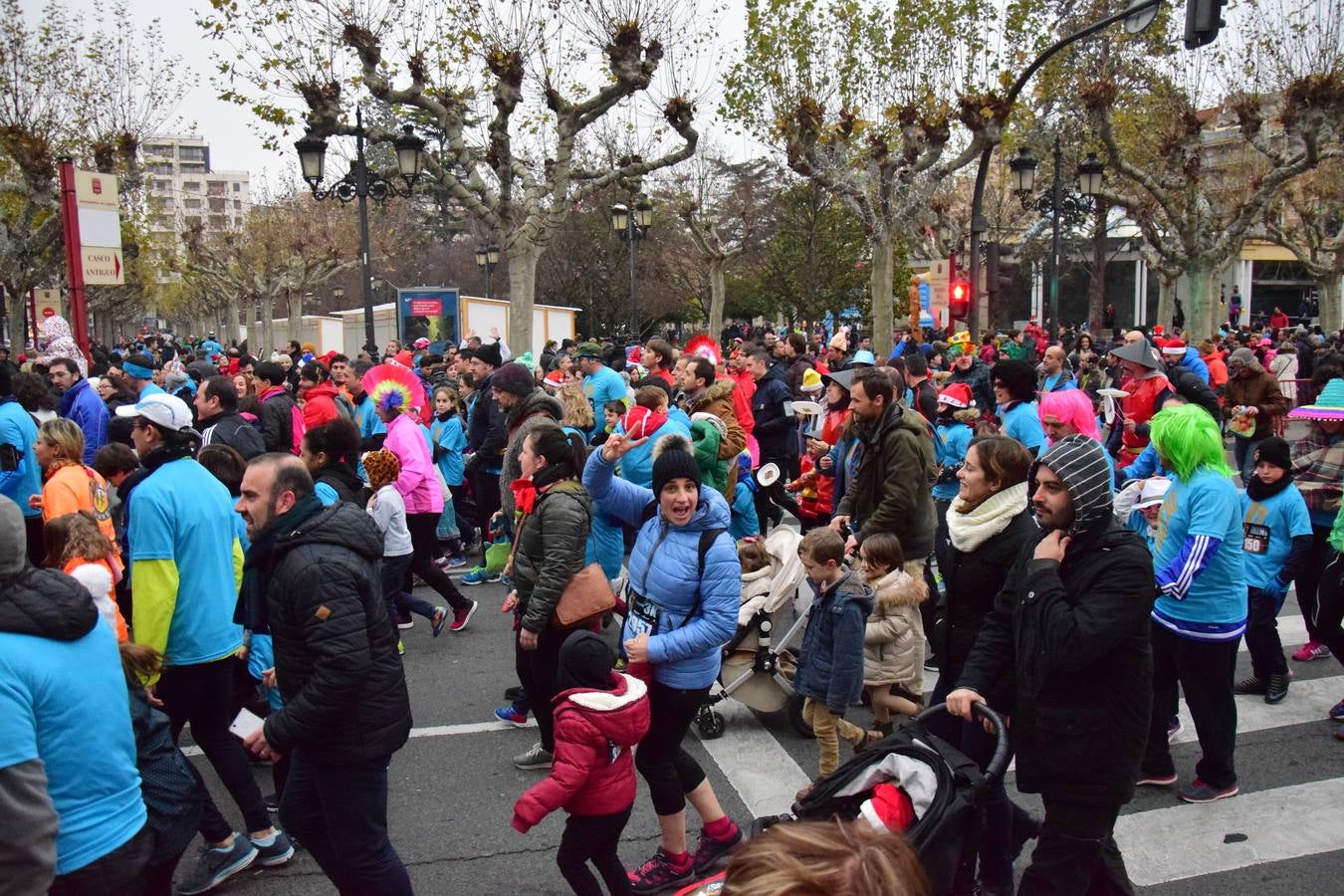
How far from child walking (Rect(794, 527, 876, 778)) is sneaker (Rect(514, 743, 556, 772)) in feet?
4.38

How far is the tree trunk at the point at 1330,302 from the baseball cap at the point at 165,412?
38.5m

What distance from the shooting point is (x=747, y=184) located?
45.2 m

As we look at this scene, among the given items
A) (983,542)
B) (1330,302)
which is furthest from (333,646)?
(1330,302)

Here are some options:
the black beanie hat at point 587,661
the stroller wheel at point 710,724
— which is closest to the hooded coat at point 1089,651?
the black beanie hat at point 587,661

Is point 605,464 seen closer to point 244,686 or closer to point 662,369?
point 244,686

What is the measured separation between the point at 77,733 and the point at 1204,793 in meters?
4.63

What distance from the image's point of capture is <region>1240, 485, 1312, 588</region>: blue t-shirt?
19.6 feet

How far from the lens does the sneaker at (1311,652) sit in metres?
6.78

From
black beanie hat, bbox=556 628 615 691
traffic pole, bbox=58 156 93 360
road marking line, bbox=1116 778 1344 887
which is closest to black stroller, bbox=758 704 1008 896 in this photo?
black beanie hat, bbox=556 628 615 691

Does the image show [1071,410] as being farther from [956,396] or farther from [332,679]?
[332,679]

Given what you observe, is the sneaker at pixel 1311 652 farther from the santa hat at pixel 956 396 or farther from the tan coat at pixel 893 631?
the tan coat at pixel 893 631

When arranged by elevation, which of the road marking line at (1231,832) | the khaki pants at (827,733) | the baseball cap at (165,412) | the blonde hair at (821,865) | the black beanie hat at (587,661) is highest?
the baseball cap at (165,412)

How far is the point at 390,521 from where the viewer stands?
7090 mm

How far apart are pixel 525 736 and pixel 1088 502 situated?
Answer: 11.9 ft
